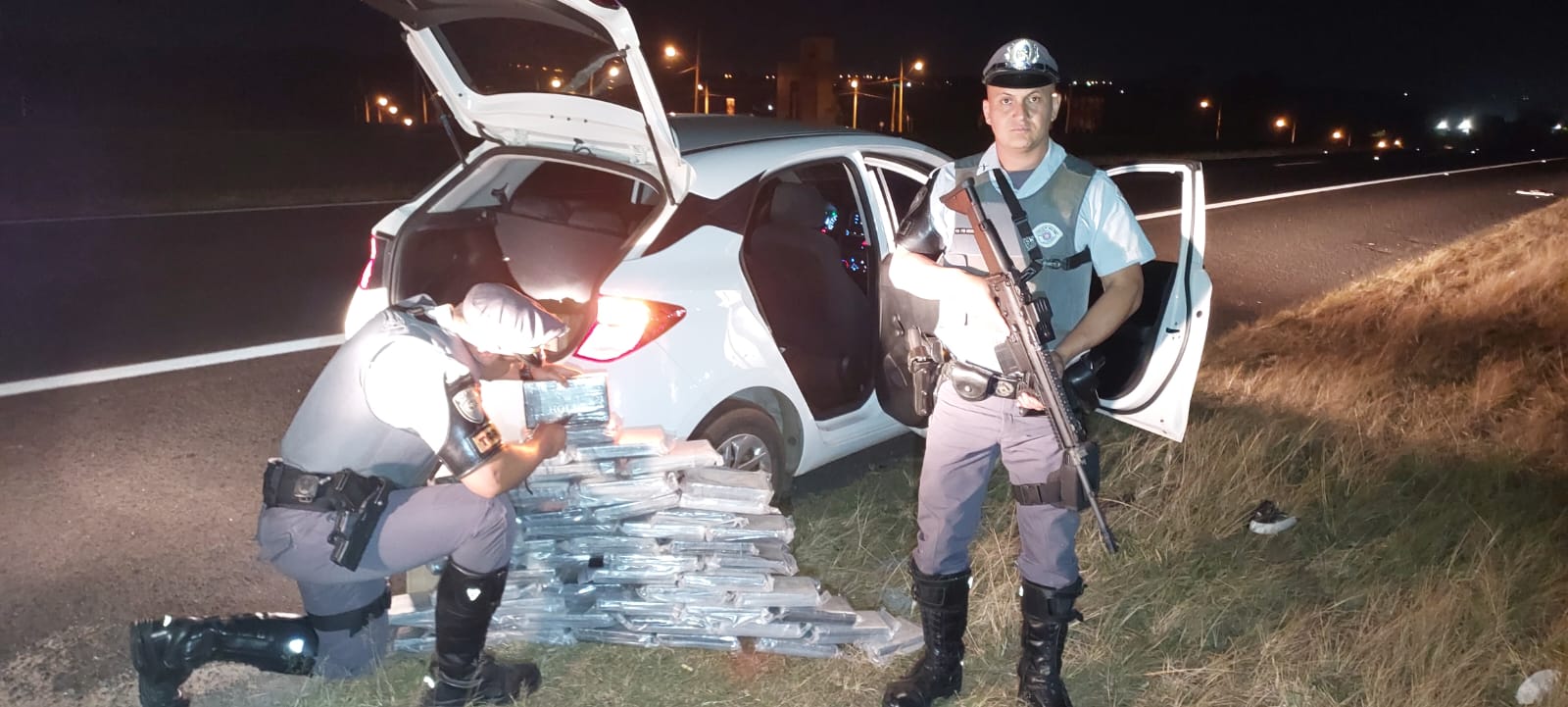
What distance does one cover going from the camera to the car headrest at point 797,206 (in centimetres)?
413

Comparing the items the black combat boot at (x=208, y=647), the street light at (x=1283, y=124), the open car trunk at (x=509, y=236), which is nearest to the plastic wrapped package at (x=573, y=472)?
the black combat boot at (x=208, y=647)

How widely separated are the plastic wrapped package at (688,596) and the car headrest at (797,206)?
5.22 feet

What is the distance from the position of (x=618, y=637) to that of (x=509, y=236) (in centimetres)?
163

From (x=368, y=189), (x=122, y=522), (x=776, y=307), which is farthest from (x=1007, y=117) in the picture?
(x=368, y=189)

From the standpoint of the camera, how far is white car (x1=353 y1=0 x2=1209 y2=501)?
3.22 metres

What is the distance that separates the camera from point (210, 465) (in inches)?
175

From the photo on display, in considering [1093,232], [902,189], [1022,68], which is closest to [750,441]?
[1093,232]

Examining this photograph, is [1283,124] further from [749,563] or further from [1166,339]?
[749,563]

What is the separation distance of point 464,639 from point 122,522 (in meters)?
1.95

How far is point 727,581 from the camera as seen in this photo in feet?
9.96

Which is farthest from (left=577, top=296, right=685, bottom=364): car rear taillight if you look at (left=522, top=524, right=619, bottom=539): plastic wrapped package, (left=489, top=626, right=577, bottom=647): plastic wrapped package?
(left=489, top=626, right=577, bottom=647): plastic wrapped package

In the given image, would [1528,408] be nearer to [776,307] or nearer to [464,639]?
[776,307]

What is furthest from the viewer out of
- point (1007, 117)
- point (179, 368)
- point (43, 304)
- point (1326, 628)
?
point (43, 304)

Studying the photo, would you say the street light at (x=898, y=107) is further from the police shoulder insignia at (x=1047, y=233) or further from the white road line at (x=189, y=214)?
the police shoulder insignia at (x=1047, y=233)
